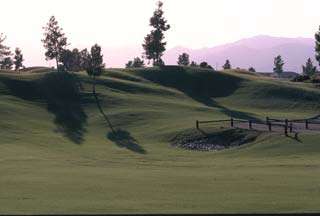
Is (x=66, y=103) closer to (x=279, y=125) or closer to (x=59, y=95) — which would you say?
(x=59, y=95)

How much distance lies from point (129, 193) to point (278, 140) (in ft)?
104

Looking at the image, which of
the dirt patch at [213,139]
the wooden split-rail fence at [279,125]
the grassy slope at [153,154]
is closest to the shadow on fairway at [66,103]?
the grassy slope at [153,154]

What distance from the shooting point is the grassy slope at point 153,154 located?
2311 centimetres

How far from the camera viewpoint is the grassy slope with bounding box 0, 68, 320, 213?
75.8 feet

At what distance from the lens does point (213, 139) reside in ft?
205

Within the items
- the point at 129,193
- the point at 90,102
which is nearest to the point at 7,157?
the point at 129,193

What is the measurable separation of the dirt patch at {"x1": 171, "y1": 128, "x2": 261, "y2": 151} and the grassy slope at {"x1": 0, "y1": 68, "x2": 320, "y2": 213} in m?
1.49

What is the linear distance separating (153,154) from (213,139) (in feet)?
25.1

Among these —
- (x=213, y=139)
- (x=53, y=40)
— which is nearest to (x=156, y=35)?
(x=53, y=40)

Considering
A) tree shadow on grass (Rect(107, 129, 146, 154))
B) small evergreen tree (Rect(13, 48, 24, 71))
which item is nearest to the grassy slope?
tree shadow on grass (Rect(107, 129, 146, 154))

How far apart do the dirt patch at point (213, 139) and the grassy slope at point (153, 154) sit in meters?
1.49

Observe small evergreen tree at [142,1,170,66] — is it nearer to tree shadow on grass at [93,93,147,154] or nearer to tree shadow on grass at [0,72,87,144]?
tree shadow on grass at [0,72,87,144]

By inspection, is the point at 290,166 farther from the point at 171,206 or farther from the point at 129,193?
the point at 171,206

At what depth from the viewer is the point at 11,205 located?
2122cm
